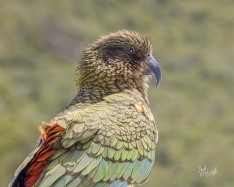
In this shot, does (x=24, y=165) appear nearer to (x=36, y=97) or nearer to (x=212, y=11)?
(x=36, y=97)

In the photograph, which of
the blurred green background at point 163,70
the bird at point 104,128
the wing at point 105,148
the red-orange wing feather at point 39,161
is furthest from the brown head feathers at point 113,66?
the blurred green background at point 163,70

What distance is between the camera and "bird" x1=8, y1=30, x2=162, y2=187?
26.3ft

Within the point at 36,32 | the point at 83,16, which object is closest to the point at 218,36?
the point at 83,16

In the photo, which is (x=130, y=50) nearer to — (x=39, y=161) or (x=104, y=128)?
(x=104, y=128)

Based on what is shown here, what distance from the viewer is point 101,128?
828 cm

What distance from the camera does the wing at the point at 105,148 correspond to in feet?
26.3

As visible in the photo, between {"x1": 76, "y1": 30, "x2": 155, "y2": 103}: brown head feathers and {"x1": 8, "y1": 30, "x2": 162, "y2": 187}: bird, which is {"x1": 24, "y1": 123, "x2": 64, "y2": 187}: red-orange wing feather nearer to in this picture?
{"x1": 8, "y1": 30, "x2": 162, "y2": 187}: bird

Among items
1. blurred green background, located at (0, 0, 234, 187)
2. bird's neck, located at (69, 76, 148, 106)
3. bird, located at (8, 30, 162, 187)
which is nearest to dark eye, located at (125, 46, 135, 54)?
bird, located at (8, 30, 162, 187)

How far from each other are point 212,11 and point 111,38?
4544 centimetres

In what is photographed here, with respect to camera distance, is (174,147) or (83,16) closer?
(174,147)

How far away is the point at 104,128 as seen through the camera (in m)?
8.30

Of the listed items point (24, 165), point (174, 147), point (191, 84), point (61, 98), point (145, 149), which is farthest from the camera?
point (191, 84)

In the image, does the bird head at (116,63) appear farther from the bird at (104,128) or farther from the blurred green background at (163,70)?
the blurred green background at (163,70)

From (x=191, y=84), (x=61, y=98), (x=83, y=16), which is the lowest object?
(x=61, y=98)
